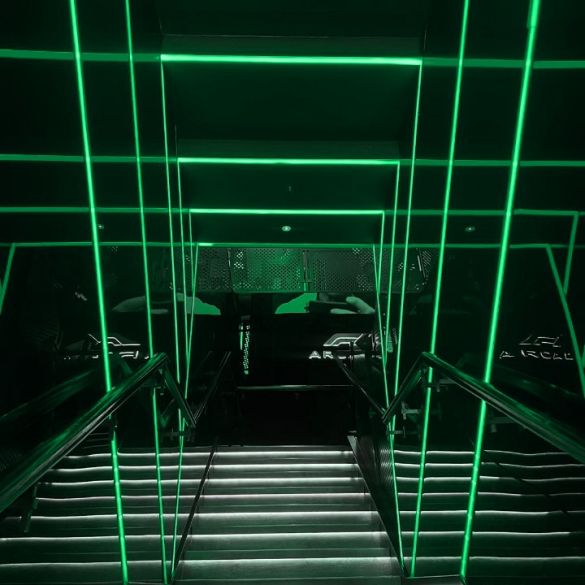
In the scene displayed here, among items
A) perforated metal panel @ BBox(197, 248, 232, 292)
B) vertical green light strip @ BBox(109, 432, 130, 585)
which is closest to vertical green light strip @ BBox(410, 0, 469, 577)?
vertical green light strip @ BBox(109, 432, 130, 585)

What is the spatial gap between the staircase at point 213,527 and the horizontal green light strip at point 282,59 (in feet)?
7.88

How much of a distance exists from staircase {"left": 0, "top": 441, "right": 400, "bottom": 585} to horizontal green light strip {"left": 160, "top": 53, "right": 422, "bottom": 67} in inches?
94.5

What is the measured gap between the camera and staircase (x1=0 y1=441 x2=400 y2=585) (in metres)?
2.29

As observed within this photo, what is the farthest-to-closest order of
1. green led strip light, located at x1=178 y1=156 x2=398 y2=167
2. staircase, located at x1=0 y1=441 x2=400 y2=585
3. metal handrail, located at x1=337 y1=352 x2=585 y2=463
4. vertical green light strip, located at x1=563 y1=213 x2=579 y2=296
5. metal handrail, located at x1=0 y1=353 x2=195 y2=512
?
green led strip light, located at x1=178 y1=156 x2=398 y2=167
staircase, located at x1=0 y1=441 x2=400 y2=585
vertical green light strip, located at x1=563 y1=213 x2=579 y2=296
metal handrail, located at x1=337 y1=352 x2=585 y2=463
metal handrail, located at x1=0 y1=353 x2=195 y2=512

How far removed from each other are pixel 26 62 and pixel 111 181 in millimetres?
710

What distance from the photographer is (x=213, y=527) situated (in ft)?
11.2

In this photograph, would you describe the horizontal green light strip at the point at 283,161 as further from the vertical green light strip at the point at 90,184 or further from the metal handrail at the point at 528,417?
the metal handrail at the point at 528,417

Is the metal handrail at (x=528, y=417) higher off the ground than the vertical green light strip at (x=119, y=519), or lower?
higher

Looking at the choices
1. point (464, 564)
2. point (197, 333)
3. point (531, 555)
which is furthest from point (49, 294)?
point (197, 333)

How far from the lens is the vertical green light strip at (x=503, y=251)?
1.76m

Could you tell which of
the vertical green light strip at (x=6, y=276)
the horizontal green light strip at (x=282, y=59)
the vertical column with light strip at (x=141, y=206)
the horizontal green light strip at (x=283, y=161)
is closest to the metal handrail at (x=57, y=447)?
the vertical column with light strip at (x=141, y=206)

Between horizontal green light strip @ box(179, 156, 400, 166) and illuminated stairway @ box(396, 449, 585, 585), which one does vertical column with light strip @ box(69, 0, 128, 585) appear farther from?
horizontal green light strip @ box(179, 156, 400, 166)

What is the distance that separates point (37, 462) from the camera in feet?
3.25

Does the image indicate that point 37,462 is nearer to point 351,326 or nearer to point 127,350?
point 127,350
